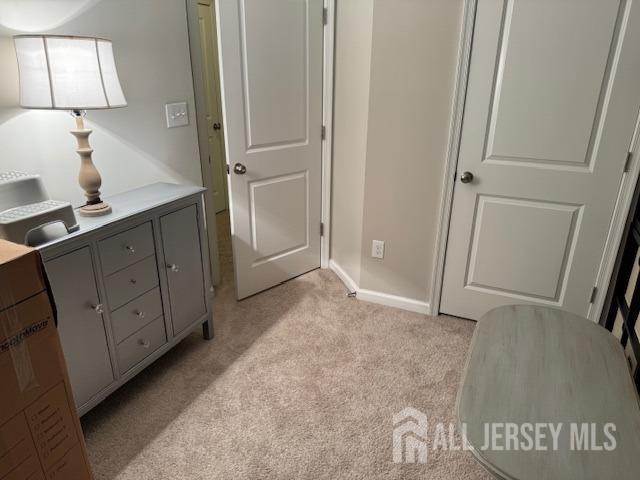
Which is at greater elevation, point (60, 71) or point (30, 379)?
point (60, 71)

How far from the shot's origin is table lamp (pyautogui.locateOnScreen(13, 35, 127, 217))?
1.48 meters

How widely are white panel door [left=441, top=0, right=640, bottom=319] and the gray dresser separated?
1405 millimetres

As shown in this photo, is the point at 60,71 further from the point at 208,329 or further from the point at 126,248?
the point at 208,329

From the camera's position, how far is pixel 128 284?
183 centimetres

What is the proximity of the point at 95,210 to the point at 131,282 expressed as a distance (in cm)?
32

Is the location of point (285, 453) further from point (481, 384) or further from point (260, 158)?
point (260, 158)

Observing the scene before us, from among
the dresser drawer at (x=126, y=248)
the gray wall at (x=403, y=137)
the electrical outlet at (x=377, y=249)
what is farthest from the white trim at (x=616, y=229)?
the dresser drawer at (x=126, y=248)

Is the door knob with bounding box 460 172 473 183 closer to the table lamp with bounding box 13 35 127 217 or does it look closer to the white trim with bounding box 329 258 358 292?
the white trim with bounding box 329 258 358 292

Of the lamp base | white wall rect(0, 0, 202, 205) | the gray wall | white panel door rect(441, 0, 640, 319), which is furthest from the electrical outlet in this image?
the lamp base

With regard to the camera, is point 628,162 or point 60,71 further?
point 628,162

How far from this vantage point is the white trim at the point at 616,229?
78.5 inches

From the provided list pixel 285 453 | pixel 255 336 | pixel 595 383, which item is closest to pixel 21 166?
pixel 255 336

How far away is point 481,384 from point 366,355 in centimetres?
103

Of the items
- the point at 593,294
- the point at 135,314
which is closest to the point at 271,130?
the point at 135,314
